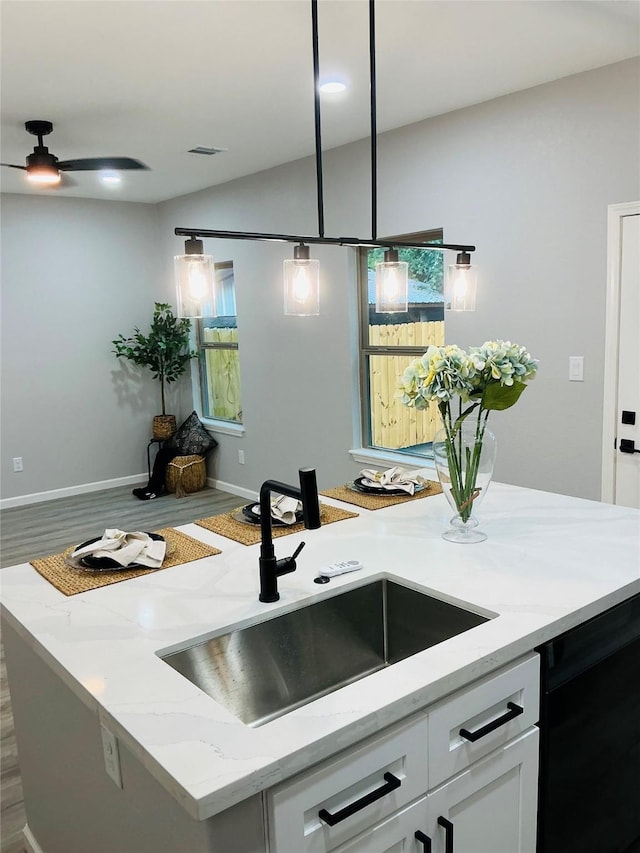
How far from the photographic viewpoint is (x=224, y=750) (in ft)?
3.63

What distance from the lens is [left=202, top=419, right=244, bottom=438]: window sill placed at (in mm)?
6131

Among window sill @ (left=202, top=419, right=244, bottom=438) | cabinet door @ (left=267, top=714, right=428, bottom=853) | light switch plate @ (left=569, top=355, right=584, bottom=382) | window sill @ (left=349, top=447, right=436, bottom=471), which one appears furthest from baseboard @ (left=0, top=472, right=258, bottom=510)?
cabinet door @ (left=267, top=714, right=428, bottom=853)

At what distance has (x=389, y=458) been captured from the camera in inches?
186

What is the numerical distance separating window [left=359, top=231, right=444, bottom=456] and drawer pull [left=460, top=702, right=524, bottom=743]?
3.02 meters

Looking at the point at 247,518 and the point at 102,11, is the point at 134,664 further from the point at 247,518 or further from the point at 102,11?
the point at 102,11

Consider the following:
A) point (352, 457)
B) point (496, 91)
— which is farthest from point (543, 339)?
point (352, 457)

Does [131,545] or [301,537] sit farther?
[301,537]

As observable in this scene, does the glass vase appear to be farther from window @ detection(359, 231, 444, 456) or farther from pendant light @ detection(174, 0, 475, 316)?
window @ detection(359, 231, 444, 456)

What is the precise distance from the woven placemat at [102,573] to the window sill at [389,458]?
259 centimetres

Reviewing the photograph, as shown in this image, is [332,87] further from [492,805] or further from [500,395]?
[492,805]

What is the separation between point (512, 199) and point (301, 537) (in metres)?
2.48

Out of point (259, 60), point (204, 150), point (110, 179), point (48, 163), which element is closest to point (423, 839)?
point (259, 60)

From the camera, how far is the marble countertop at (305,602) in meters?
1.13

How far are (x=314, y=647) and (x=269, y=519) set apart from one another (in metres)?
0.39
